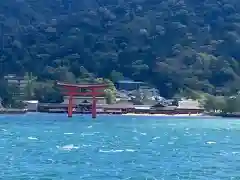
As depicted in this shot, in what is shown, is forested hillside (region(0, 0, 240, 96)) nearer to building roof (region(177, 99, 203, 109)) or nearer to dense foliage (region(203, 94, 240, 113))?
building roof (region(177, 99, 203, 109))

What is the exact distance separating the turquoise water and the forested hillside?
57831 millimetres

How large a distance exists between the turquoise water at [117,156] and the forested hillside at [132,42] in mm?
57831

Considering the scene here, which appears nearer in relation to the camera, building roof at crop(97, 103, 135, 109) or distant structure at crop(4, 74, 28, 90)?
building roof at crop(97, 103, 135, 109)

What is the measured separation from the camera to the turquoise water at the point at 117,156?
28.5 m

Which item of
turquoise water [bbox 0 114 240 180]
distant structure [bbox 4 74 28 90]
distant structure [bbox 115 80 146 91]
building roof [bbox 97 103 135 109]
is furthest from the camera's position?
distant structure [bbox 115 80 146 91]

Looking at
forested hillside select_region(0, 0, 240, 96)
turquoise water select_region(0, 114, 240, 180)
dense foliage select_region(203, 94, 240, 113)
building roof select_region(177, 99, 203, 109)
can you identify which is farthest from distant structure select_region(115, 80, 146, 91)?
turquoise water select_region(0, 114, 240, 180)

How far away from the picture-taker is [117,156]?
34406mm

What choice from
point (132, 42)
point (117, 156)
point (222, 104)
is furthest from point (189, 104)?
point (117, 156)

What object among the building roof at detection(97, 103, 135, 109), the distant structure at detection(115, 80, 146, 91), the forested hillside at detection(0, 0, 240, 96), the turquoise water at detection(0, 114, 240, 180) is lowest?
the turquoise water at detection(0, 114, 240, 180)

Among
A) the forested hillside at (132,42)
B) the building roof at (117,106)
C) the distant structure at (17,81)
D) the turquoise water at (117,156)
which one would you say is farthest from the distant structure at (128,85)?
the turquoise water at (117,156)

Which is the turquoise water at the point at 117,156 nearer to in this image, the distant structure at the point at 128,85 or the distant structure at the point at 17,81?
the distant structure at the point at 17,81

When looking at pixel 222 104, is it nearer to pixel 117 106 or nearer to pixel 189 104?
pixel 189 104

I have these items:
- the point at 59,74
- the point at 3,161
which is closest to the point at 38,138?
the point at 3,161

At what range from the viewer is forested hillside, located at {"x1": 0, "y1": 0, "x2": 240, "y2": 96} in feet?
356
